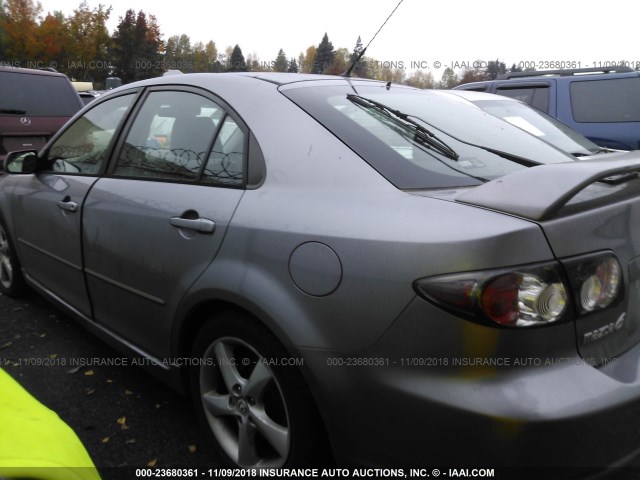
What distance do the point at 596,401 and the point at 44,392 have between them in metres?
2.59

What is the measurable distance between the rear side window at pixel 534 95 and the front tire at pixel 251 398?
6365mm

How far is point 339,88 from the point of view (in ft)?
7.55

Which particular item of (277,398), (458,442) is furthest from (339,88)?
(458,442)

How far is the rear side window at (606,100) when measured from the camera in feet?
20.9

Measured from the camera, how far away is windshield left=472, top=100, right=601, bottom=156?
436cm

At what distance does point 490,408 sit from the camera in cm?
137

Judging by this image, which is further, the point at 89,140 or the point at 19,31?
the point at 19,31

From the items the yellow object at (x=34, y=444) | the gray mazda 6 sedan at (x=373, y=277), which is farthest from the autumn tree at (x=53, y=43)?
the yellow object at (x=34, y=444)

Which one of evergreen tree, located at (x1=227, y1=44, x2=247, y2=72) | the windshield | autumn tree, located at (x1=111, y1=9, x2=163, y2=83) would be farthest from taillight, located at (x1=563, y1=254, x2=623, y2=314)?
autumn tree, located at (x1=111, y1=9, x2=163, y2=83)

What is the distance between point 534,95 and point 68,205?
635 cm

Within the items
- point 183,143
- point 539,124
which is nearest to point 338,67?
point 539,124

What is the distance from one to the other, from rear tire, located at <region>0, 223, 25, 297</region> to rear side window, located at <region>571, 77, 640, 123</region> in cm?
648

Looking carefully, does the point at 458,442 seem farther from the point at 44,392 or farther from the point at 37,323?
the point at 37,323

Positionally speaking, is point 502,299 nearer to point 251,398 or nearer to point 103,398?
point 251,398
